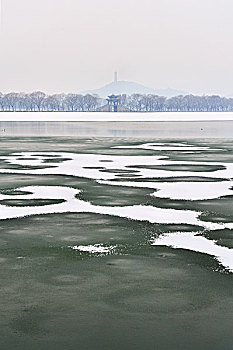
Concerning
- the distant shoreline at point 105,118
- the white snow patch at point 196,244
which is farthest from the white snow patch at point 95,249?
the distant shoreline at point 105,118

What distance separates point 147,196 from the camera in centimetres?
1435

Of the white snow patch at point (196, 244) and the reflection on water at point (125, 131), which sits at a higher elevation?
the white snow patch at point (196, 244)

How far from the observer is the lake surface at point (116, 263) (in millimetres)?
5715

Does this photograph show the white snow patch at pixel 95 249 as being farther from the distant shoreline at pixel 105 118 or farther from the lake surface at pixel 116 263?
the distant shoreline at pixel 105 118

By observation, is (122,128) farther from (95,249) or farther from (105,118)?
(105,118)

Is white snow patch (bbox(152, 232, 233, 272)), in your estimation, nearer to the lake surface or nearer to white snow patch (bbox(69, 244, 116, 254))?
the lake surface

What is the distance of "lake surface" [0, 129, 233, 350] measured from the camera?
571 centimetres

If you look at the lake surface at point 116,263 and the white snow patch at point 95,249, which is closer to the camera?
the lake surface at point 116,263

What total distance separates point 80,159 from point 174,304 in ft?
58.4

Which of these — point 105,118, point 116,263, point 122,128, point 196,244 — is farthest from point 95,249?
point 105,118

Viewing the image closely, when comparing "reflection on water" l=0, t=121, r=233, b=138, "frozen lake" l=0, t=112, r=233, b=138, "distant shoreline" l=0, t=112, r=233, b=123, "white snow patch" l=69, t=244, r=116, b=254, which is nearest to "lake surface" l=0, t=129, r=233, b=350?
"white snow patch" l=69, t=244, r=116, b=254

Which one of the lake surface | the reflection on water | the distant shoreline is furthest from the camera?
the distant shoreline

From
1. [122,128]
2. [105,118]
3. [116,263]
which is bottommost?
[105,118]

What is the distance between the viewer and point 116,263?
8.18 metres
